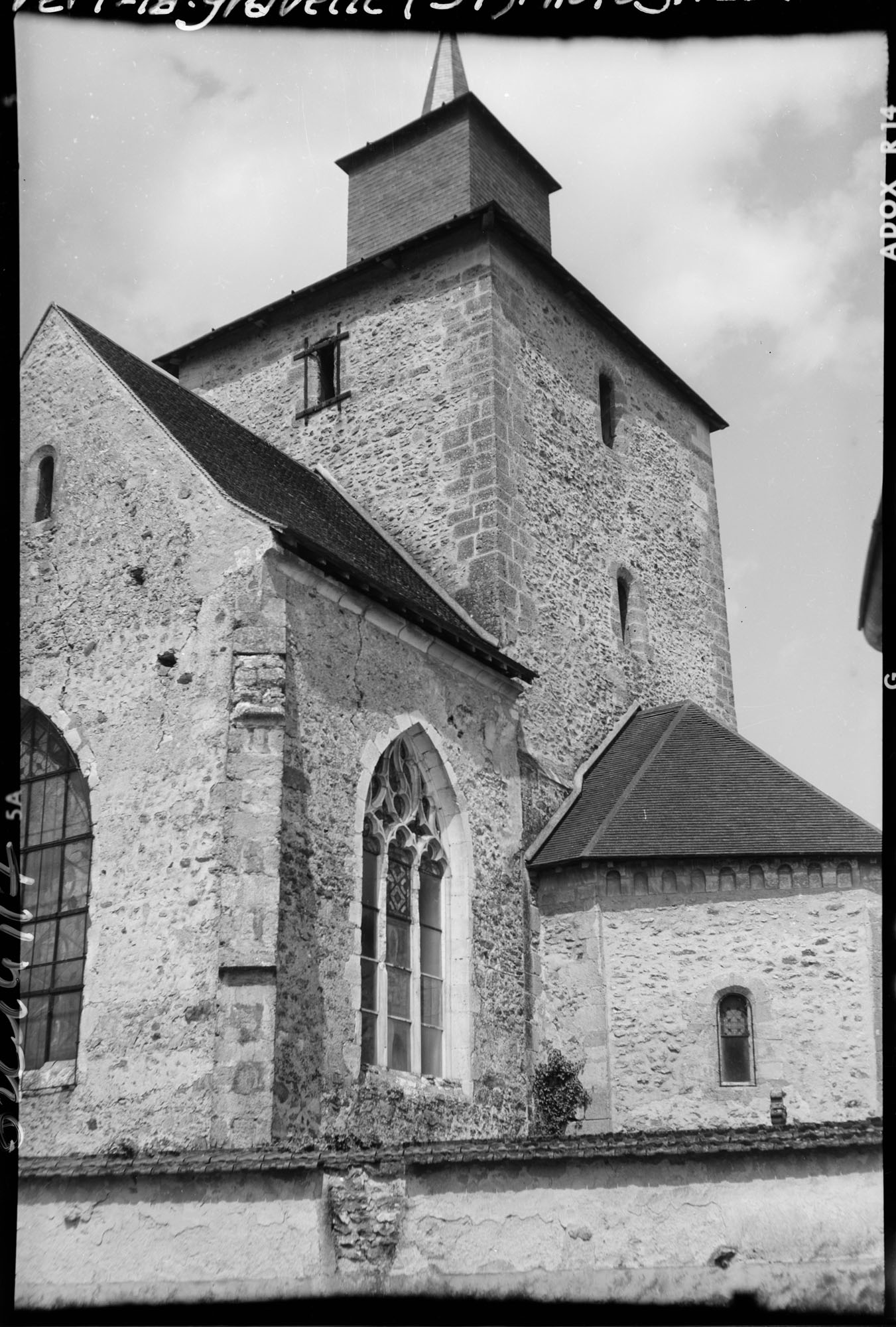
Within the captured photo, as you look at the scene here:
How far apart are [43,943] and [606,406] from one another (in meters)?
10.6

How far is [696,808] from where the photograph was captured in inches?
562

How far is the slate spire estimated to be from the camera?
20453mm

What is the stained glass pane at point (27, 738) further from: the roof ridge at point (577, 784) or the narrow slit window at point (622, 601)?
the narrow slit window at point (622, 601)

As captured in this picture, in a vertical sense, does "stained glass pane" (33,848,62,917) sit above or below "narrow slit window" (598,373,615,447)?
below

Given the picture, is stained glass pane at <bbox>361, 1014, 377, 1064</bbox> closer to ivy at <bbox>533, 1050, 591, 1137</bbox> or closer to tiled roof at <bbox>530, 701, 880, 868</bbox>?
ivy at <bbox>533, 1050, 591, 1137</bbox>

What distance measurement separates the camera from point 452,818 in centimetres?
1352

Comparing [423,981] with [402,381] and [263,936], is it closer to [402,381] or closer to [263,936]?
[263,936]

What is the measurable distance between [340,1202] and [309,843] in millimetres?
3628

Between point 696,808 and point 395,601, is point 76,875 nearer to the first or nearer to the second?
point 395,601

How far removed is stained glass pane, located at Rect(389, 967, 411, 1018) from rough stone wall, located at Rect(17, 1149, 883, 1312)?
3.87m

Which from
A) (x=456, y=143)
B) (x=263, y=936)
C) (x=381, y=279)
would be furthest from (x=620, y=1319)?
(x=456, y=143)

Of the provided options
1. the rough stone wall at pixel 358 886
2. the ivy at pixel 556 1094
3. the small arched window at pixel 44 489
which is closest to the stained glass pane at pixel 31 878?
the rough stone wall at pixel 358 886

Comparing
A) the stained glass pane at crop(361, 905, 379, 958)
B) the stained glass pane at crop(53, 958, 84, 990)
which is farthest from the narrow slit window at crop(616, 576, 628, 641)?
the stained glass pane at crop(53, 958, 84, 990)

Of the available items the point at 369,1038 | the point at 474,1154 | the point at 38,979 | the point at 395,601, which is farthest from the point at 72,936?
the point at 474,1154
